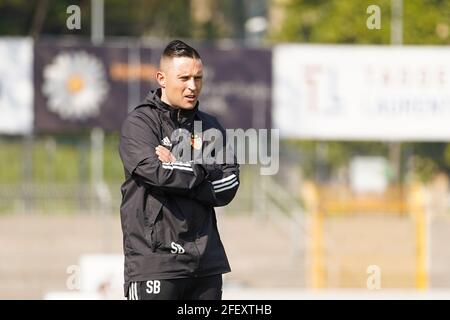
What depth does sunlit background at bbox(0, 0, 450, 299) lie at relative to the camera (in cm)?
1488

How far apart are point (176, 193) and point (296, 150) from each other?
2139cm

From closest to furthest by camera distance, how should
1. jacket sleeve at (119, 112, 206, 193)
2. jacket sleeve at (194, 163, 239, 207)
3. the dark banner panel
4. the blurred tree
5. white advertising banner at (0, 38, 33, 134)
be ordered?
jacket sleeve at (119, 112, 206, 193), jacket sleeve at (194, 163, 239, 207), white advertising banner at (0, 38, 33, 134), the dark banner panel, the blurred tree

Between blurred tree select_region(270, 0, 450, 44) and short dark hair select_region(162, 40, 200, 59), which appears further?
blurred tree select_region(270, 0, 450, 44)

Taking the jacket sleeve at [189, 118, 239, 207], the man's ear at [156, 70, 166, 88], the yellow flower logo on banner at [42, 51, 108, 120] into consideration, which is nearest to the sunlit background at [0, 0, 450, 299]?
the yellow flower logo on banner at [42, 51, 108, 120]

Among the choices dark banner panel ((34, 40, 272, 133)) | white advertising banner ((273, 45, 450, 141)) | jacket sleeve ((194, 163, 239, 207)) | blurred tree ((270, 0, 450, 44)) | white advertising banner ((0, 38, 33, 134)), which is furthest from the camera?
blurred tree ((270, 0, 450, 44))

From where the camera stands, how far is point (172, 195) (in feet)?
18.3

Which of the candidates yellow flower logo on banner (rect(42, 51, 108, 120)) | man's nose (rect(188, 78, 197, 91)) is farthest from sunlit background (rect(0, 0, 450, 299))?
man's nose (rect(188, 78, 197, 91))

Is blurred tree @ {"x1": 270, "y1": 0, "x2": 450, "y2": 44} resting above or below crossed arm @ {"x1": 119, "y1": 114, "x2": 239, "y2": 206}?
above

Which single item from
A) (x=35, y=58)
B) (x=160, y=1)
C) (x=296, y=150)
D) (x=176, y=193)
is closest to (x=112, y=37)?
(x=160, y=1)

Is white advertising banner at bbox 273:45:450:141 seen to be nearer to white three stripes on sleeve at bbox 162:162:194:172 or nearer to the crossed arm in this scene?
the crossed arm

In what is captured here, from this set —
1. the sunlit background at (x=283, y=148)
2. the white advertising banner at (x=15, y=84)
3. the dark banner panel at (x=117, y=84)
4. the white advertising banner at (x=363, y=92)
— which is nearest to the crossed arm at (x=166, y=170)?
the sunlit background at (x=283, y=148)

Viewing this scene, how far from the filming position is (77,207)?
23.9m

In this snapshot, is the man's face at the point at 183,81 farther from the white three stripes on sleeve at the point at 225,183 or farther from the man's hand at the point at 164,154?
the white three stripes on sleeve at the point at 225,183

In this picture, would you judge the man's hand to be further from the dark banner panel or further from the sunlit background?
the dark banner panel
